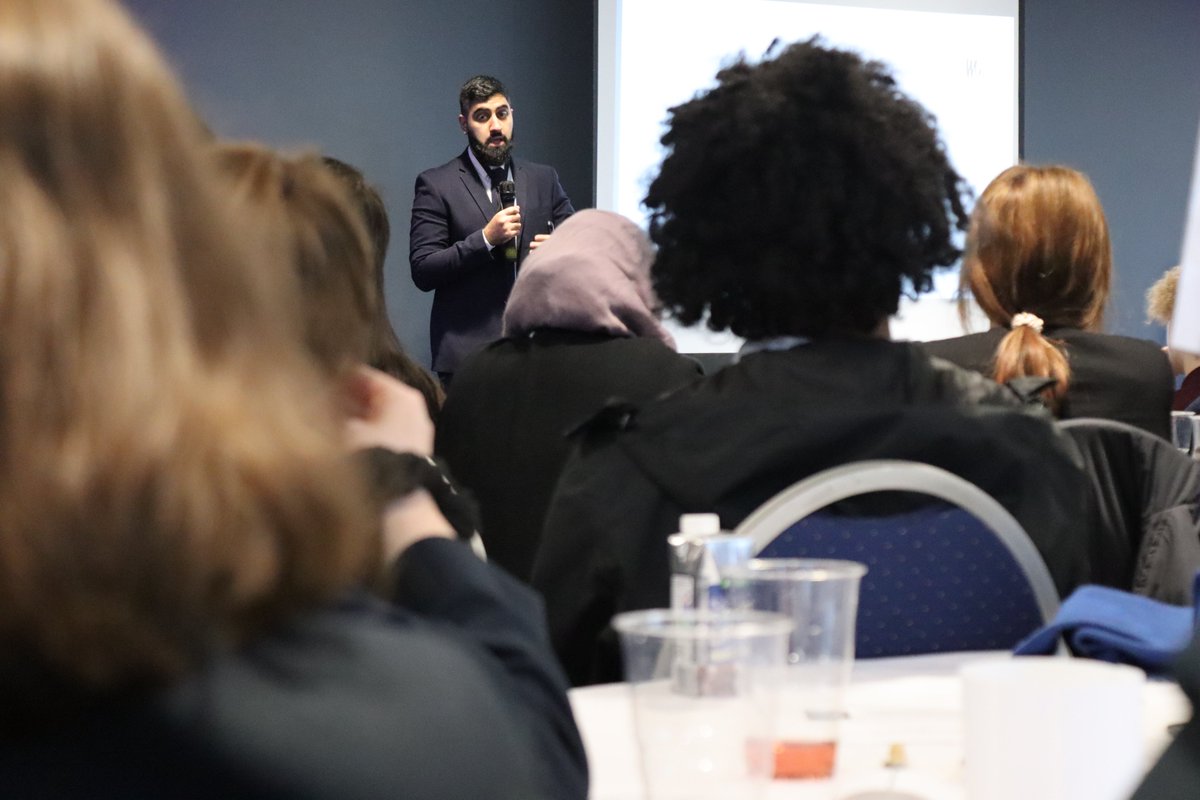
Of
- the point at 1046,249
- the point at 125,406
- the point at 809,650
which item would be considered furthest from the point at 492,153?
the point at 125,406

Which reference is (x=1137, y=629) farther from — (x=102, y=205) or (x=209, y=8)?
(x=209, y=8)

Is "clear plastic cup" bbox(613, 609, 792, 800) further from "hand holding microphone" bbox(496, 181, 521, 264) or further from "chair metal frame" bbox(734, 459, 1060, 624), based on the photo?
"hand holding microphone" bbox(496, 181, 521, 264)

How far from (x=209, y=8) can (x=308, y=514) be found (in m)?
5.52

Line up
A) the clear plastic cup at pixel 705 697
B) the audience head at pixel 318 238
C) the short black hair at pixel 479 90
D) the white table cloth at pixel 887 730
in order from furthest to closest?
the short black hair at pixel 479 90 < the audience head at pixel 318 238 < the white table cloth at pixel 887 730 < the clear plastic cup at pixel 705 697

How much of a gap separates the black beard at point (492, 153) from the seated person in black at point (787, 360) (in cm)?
336

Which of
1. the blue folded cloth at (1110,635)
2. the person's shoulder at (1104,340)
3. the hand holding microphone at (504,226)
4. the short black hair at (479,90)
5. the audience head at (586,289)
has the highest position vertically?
the short black hair at (479,90)

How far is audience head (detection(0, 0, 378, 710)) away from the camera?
1.66 feet

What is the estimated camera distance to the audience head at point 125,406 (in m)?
0.51

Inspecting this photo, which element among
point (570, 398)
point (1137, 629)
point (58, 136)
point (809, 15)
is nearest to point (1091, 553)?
point (1137, 629)

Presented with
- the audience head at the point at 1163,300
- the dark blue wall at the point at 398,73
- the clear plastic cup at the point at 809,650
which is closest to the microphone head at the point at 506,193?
the dark blue wall at the point at 398,73

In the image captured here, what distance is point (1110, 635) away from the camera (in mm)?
1066

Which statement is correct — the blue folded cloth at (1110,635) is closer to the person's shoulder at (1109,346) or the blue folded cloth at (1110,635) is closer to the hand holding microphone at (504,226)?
the person's shoulder at (1109,346)

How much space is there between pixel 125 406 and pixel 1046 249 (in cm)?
238

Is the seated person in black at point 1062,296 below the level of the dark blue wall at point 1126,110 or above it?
below
